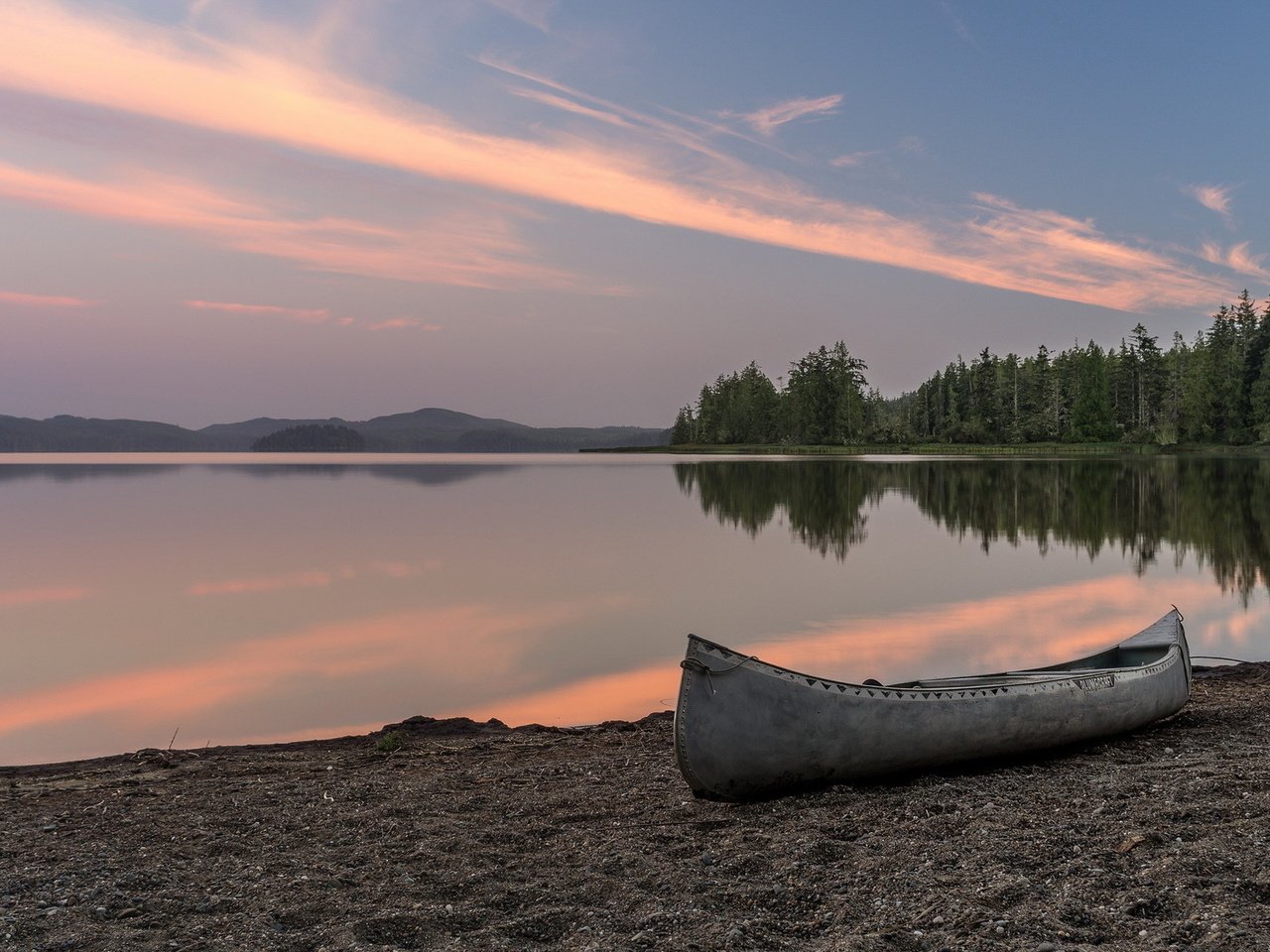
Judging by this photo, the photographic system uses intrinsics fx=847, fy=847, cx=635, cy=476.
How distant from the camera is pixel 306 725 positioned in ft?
40.7

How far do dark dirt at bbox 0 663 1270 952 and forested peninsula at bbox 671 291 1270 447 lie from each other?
12473 cm

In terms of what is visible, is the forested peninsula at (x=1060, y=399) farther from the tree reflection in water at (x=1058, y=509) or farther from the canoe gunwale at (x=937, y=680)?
the canoe gunwale at (x=937, y=680)

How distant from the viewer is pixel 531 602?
2177cm

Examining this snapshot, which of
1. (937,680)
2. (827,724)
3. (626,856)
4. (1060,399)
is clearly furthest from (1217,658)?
(1060,399)

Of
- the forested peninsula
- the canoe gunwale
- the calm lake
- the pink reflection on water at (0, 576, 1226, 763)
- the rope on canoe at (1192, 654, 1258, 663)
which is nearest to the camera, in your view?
the canoe gunwale

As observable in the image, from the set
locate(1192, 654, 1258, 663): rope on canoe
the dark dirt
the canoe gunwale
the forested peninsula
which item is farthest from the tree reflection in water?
the forested peninsula

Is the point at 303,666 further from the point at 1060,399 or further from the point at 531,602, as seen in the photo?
the point at 1060,399

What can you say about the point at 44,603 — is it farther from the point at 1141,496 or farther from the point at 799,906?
A: the point at 1141,496

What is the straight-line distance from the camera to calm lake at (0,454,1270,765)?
543 inches

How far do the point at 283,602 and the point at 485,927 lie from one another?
1779 cm

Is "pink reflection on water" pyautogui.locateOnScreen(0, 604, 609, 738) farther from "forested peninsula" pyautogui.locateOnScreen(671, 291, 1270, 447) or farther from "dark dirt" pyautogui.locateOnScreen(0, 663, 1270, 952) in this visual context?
"forested peninsula" pyautogui.locateOnScreen(671, 291, 1270, 447)

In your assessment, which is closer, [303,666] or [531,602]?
[303,666]

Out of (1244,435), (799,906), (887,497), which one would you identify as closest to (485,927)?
(799,906)

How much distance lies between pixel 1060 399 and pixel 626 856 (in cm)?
14661
